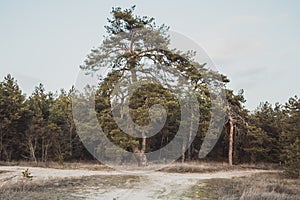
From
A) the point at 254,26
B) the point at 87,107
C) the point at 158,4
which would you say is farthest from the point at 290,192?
the point at 87,107

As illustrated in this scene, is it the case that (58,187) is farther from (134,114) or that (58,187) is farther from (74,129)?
(74,129)

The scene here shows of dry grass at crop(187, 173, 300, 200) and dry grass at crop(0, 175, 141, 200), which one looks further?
dry grass at crop(187, 173, 300, 200)

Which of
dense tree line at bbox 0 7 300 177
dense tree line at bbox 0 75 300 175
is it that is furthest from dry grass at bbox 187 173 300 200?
dense tree line at bbox 0 75 300 175

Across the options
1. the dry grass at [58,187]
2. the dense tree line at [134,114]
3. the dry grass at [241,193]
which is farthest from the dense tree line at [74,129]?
the dry grass at [241,193]

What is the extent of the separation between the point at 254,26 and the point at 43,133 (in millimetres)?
16978

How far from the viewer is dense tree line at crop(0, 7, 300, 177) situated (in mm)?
17984

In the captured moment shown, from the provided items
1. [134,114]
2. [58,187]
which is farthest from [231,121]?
[58,187]

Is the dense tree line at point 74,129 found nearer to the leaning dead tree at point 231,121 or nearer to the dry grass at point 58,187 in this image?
the leaning dead tree at point 231,121

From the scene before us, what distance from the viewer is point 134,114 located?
17500 millimetres

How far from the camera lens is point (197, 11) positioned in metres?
17.3

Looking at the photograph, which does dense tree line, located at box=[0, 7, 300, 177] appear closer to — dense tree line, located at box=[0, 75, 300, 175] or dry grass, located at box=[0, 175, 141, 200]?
dense tree line, located at box=[0, 75, 300, 175]

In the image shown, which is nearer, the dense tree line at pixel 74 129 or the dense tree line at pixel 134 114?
the dense tree line at pixel 134 114

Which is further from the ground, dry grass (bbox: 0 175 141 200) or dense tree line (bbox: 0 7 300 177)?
dense tree line (bbox: 0 7 300 177)

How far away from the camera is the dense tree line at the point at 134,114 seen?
18.0m
